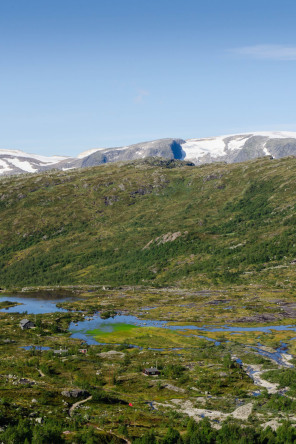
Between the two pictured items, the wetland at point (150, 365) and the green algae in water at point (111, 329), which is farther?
the green algae in water at point (111, 329)

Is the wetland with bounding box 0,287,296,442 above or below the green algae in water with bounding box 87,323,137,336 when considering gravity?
above

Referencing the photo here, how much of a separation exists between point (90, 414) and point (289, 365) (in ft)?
173

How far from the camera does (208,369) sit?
102625 millimetres

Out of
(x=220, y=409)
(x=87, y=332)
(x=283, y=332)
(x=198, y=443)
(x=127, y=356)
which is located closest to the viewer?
(x=198, y=443)

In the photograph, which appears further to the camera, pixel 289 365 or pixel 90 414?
pixel 289 365

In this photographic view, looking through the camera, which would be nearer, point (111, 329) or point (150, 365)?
point (150, 365)

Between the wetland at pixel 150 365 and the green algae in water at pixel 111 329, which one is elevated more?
the wetland at pixel 150 365

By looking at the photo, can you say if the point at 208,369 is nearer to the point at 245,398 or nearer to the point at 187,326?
the point at 245,398

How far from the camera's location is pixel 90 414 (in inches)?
2923

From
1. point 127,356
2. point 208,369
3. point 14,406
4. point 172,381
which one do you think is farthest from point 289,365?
point 14,406

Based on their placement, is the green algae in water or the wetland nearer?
the wetland

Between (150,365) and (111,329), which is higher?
(150,365)

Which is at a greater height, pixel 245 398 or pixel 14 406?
pixel 14 406

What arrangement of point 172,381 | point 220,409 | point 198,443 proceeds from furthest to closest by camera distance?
point 172,381, point 220,409, point 198,443
